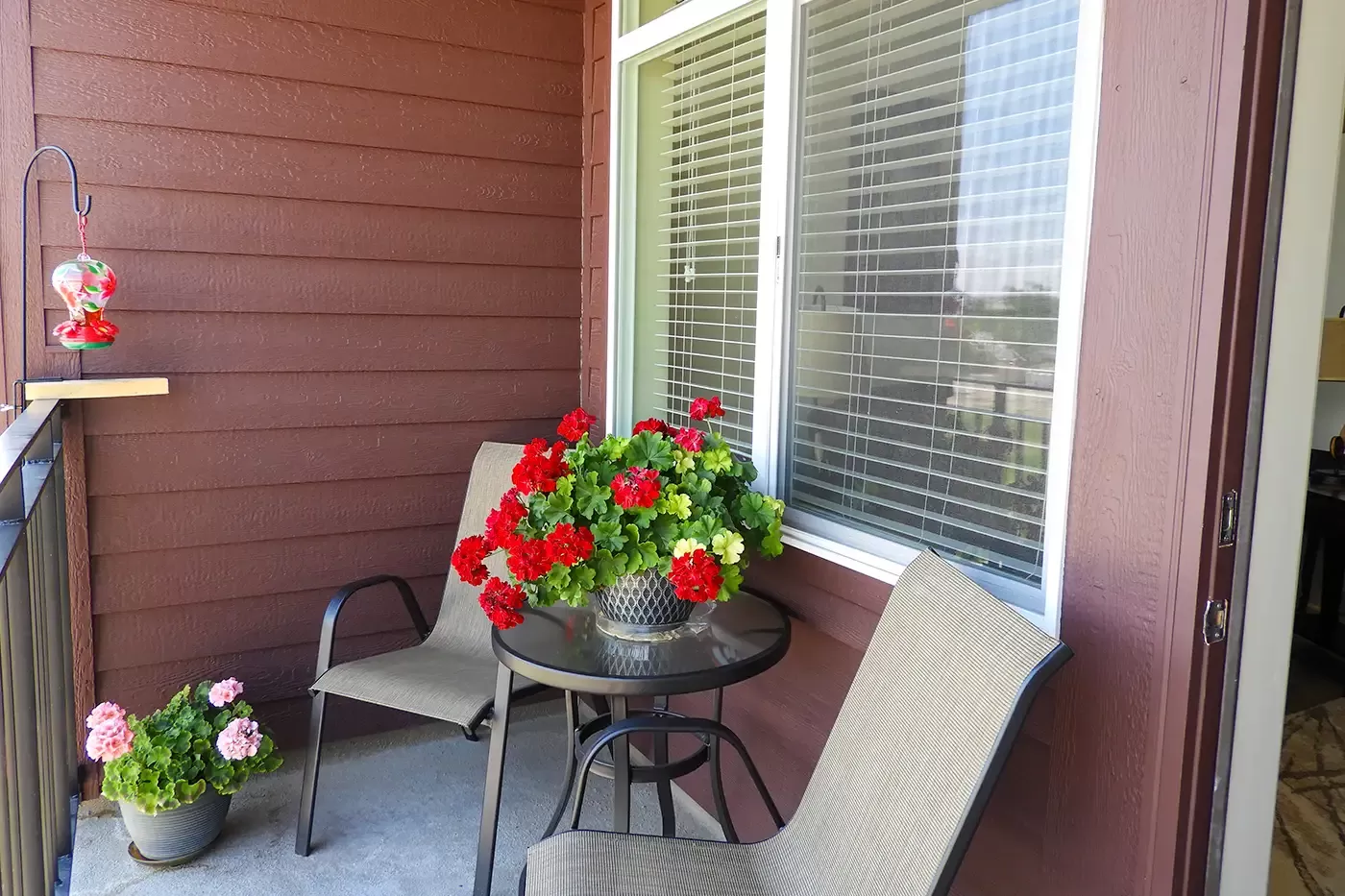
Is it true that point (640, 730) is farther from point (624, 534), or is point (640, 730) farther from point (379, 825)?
point (379, 825)

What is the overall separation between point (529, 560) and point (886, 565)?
69 centimetres

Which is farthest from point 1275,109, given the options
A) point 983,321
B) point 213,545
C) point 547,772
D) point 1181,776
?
point 213,545

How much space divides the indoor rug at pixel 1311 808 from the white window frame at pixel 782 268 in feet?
2.96

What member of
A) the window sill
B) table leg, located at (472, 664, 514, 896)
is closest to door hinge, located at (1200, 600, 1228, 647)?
the window sill

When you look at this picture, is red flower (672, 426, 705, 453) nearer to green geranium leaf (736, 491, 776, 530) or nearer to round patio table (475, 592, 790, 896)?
green geranium leaf (736, 491, 776, 530)

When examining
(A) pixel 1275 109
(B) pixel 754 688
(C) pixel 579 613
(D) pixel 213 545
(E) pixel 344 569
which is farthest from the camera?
(E) pixel 344 569

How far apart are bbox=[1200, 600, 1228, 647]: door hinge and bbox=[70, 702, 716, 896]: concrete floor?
1587 mm

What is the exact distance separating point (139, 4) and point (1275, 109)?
2.60m

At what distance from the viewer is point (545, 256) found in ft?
10.2

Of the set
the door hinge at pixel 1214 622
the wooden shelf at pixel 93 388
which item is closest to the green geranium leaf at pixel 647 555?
the door hinge at pixel 1214 622

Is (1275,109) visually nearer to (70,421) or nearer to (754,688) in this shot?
(754,688)

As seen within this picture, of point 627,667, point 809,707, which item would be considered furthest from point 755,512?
point 809,707

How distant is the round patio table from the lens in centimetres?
Answer: 177

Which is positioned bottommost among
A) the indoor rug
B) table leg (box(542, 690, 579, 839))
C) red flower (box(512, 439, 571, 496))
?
the indoor rug
